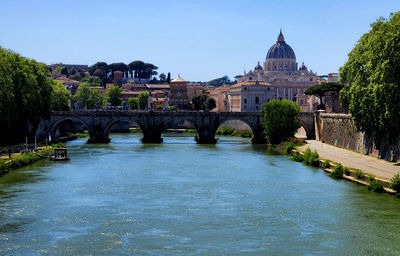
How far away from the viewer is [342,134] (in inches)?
2466

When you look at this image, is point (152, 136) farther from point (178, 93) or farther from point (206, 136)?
point (178, 93)

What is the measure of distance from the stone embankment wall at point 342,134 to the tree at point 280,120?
12.5 ft

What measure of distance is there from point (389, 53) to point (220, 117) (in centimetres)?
4029

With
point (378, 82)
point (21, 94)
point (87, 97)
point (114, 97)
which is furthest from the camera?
point (114, 97)

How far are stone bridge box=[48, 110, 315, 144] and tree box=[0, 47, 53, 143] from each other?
9499mm

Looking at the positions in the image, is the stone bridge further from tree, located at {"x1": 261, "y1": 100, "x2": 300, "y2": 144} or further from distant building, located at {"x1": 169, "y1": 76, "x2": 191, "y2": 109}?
distant building, located at {"x1": 169, "y1": 76, "x2": 191, "y2": 109}

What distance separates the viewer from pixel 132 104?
477 feet

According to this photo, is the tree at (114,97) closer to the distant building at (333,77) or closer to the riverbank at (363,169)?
the distant building at (333,77)

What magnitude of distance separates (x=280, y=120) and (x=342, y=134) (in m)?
8.28

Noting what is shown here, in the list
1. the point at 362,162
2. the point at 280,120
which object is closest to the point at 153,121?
the point at 280,120

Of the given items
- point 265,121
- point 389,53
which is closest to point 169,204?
point 389,53

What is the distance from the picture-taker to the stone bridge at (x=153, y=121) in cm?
7788

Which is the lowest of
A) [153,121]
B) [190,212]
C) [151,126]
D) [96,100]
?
[190,212]

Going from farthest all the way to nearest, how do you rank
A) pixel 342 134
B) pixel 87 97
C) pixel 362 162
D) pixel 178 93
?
pixel 178 93
pixel 87 97
pixel 342 134
pixel 362 162
